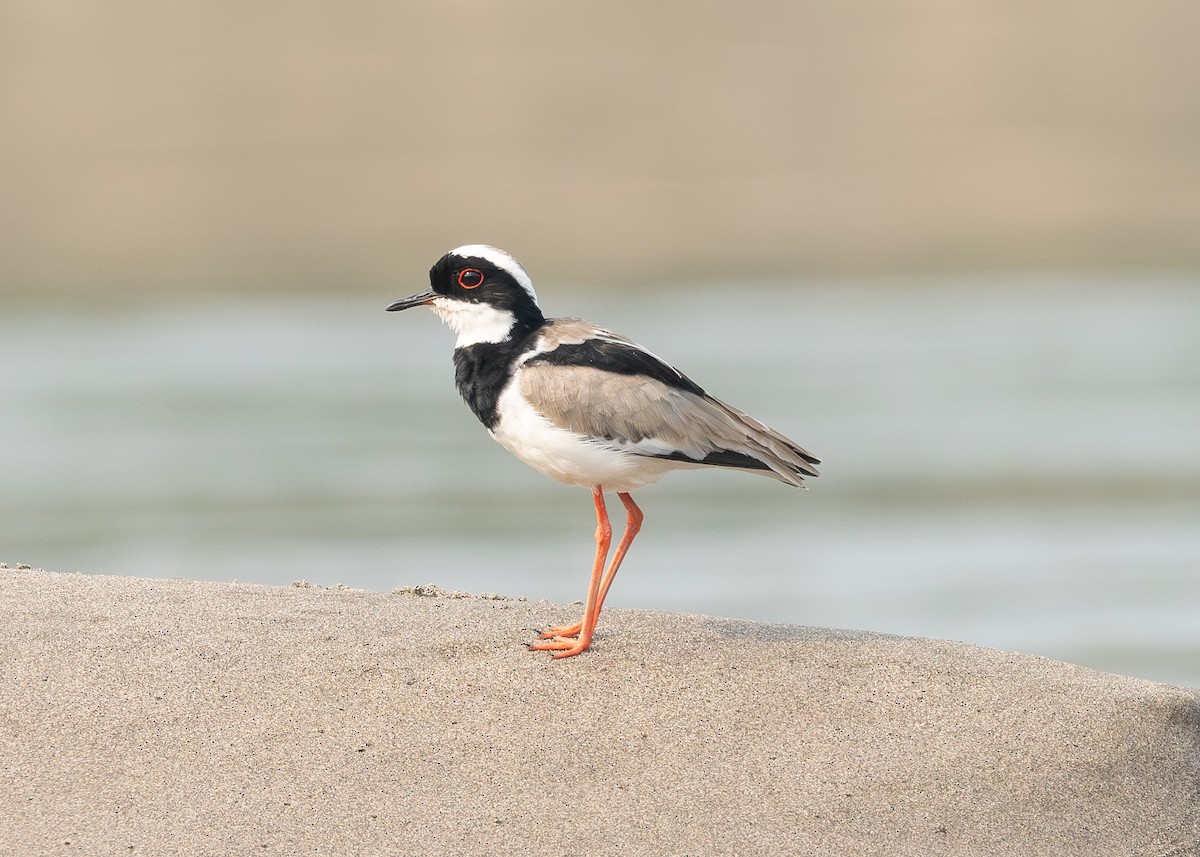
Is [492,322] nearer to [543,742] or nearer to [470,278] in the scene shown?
[470,278]

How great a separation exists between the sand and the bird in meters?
0.52

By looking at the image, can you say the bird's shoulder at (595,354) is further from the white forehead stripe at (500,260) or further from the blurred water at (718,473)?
the blurred water at (718,473)

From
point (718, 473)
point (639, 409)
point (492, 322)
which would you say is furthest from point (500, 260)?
point (718, 473)

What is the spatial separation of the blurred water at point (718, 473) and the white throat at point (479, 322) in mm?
4858

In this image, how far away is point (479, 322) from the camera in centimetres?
650

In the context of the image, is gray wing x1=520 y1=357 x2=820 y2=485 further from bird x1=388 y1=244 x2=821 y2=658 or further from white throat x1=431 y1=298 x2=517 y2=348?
white throat x1=431 y1=298 x2=517 y2=348

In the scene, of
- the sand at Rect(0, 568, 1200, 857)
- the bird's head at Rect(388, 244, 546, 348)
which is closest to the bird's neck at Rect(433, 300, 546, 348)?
the bird's head at Rect(388, 244, 546, 348)

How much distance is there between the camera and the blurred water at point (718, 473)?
11664mm

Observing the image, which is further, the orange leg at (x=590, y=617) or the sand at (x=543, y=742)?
the orange leg at (x=590, y=617)

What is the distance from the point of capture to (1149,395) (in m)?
18.5

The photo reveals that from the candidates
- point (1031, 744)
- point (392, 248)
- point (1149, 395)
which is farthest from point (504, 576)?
point (392, 248)

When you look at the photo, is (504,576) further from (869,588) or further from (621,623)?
(621,623)

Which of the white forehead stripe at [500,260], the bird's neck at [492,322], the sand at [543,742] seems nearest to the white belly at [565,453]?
the bird's neck at [492,322]

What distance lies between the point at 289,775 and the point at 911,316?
68.4 feet
